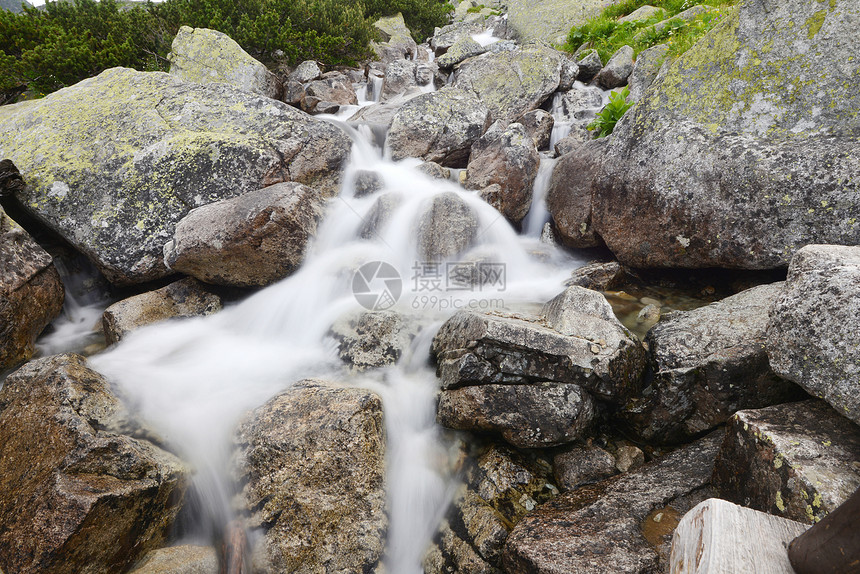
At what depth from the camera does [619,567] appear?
2.42 m

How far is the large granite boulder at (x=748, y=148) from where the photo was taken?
4039mm

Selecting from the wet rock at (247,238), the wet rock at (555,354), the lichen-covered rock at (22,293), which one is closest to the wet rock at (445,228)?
the wet rock at (247,238)

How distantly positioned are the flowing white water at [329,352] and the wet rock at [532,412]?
2.26 feet

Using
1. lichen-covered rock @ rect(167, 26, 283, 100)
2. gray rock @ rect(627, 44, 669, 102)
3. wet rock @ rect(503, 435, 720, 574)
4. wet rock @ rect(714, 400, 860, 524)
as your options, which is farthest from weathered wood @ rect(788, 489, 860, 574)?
lichen-covered rock @ rect(167, 26, 283, 100)

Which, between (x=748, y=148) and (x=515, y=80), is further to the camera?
(x=515, y=80)

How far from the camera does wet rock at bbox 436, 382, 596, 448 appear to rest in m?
3.35

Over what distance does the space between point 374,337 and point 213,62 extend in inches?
433

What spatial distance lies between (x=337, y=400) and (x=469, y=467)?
4.35ft

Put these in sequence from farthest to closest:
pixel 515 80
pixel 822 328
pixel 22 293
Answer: pixel 515 80 < pixel 22 293 < pixel 822 328

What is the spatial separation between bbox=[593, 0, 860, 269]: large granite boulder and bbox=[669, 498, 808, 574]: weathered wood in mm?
3627

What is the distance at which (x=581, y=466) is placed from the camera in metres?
3.33

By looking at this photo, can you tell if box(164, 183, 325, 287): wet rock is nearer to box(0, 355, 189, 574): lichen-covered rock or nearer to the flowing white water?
the flowing white water
